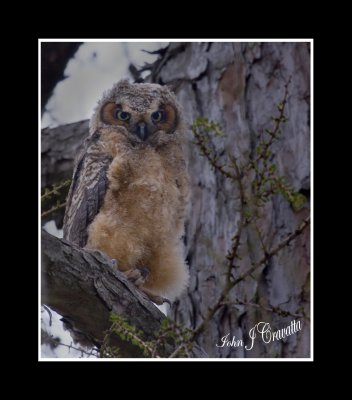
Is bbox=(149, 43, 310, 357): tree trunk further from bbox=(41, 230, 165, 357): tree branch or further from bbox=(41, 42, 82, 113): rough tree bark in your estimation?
bbox=(41, 42, 82, 113): rough tree bark

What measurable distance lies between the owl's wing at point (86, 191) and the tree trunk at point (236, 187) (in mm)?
287

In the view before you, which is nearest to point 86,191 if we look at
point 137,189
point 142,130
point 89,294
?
point 137,189

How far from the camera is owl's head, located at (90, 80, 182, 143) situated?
81.3 inches

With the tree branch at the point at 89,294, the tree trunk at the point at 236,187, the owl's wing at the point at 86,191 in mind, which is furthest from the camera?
the owl's wing at the point at 86,191

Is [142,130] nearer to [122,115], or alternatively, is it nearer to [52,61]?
[122,115]

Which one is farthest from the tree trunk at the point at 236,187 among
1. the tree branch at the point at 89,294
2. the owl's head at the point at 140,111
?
the tree branch at the point at 89,294

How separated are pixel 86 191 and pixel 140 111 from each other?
31 cm

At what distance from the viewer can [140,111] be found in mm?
2111

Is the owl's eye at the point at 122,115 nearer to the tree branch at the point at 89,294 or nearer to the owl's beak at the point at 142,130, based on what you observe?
the owl's beak at the point at 142,130

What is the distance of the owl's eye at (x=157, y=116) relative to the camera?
2121 millimetres

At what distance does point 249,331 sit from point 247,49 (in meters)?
0.86

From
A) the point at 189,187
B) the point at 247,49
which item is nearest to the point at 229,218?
the point at 189,187

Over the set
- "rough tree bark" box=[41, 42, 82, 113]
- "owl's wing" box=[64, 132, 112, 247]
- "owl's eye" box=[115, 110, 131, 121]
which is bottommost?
"owl's wing" box=[64, 132, 112, 247]

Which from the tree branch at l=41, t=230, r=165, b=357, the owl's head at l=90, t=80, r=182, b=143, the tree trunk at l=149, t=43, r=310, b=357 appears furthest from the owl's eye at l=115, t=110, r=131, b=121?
the tree branch at l=41, t=230, r=165, b=357
